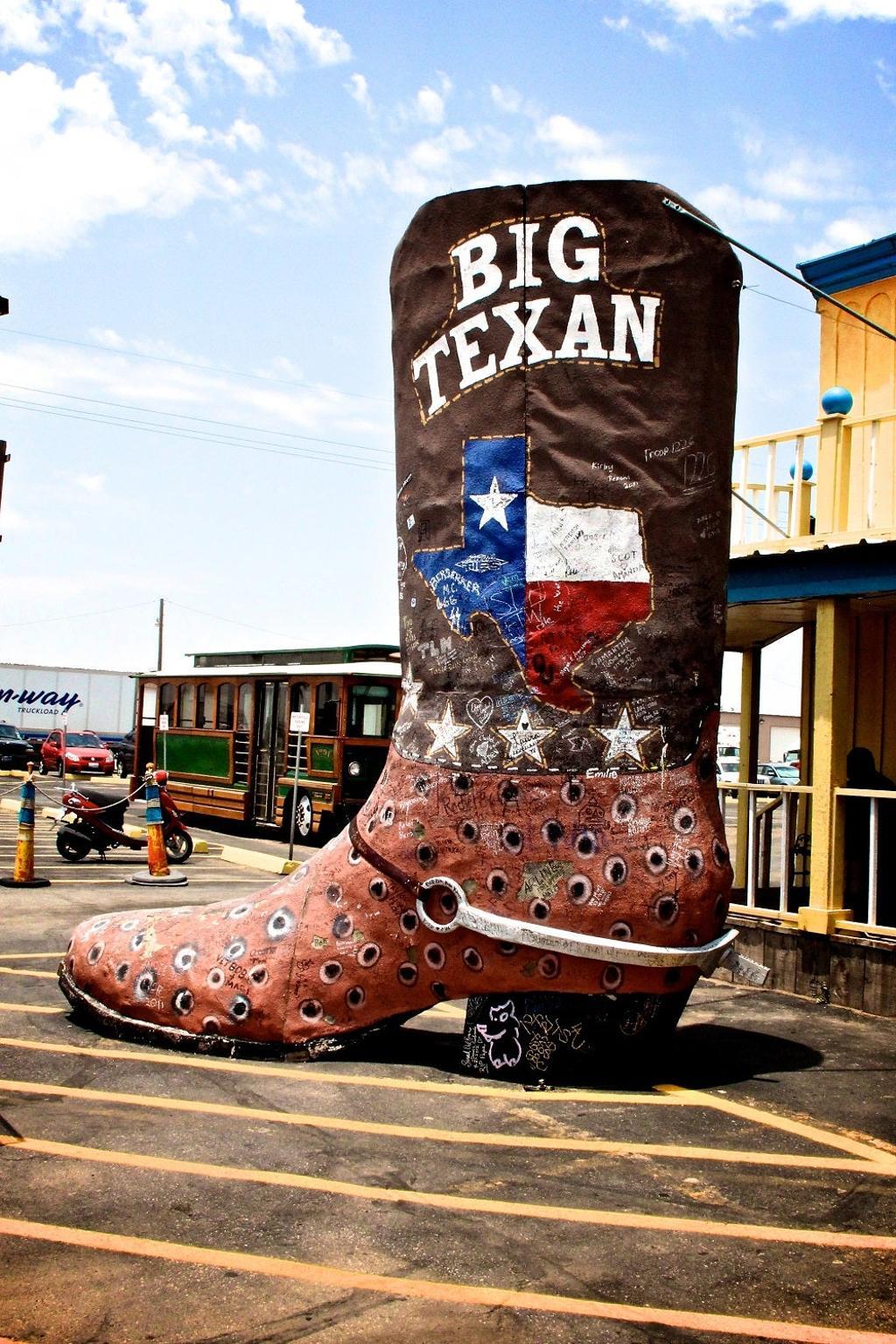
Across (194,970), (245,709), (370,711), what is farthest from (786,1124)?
(245,709)

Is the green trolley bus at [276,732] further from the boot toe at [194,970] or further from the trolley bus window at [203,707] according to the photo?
the boot toe at [194,970]

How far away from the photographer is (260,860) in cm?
1445

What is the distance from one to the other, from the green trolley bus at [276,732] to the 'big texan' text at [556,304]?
8.90 meters

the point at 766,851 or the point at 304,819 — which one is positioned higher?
the point at 766,851

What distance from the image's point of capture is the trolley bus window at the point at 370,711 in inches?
646

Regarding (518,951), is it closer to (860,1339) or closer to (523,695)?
(523,695)

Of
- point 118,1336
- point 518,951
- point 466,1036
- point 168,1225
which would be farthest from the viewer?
point 466,1036

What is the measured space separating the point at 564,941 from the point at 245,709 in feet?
46.1

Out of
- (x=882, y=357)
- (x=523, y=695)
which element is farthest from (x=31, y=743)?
(x=523, y=695)

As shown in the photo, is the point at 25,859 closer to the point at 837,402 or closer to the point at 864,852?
the point at 864,852

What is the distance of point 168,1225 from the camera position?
333 cm

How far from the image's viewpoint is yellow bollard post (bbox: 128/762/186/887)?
463 inches

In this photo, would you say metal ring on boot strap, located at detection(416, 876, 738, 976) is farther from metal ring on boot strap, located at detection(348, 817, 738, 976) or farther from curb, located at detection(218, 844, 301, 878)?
curb, located at detection(218, 844, 301, 878)

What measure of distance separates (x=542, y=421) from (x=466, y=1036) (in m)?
2.42
